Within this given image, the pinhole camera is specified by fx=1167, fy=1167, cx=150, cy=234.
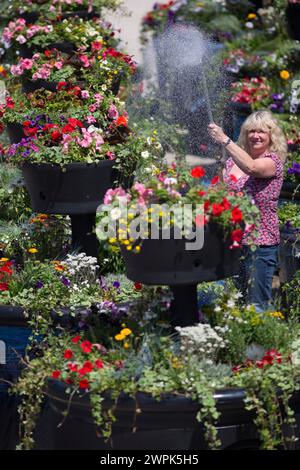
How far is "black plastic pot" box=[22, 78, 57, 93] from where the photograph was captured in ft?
20.4

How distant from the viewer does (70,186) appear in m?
5.05

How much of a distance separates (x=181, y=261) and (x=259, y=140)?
1225 mm

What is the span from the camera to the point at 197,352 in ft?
13.8

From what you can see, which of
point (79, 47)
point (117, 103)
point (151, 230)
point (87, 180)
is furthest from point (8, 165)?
point (151, 230)

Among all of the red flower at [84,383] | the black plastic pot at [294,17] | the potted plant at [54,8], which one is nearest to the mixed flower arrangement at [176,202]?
the red flower at [84,383]

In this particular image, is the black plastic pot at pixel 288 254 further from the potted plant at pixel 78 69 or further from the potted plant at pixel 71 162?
the potted plant at pixel 78 69

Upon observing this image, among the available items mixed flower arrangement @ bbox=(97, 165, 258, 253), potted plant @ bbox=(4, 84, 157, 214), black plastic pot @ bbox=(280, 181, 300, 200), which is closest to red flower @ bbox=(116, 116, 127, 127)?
potted plant @ bbox=(4, 84, 157, 214)

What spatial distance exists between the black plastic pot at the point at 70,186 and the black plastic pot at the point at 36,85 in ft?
3.95

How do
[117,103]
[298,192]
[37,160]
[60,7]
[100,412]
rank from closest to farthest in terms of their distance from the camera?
[100,412], [37,160], [117,103], [298,192], [60,7]

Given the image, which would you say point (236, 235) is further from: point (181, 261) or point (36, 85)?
point (36, 85)

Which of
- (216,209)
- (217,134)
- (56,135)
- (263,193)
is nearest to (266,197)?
(263,193)

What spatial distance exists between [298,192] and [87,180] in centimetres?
172

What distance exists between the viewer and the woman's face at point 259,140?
5.13m
